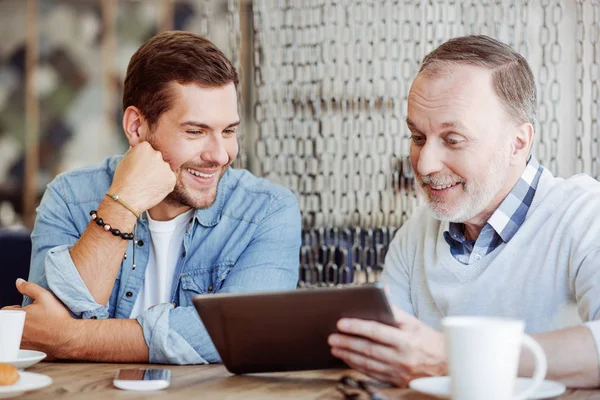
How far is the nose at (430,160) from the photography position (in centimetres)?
169

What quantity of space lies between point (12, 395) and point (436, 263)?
99 centimetres

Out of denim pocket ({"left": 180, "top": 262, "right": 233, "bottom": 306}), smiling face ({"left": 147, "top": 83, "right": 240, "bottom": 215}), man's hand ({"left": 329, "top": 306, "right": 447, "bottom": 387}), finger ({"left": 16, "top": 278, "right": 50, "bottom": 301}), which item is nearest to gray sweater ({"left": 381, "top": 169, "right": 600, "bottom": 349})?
man's hand ({"left": 329, "top": 306, "right": 447, "bottom": 387})

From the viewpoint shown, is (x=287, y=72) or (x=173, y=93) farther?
(x=287, y=72)

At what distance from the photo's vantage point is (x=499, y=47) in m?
1.77

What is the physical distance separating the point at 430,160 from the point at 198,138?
0.67m

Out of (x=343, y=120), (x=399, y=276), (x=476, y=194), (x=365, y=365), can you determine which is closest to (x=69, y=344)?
(x=365, y=365)

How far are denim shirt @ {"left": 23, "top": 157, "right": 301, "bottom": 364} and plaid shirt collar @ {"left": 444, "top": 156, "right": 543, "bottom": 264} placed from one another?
0.48 meters

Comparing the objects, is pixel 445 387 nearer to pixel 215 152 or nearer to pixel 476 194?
pixel 476 194

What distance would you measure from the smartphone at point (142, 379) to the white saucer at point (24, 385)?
0.11 m

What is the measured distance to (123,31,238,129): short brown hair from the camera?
6.73ft

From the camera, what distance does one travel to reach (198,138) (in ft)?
6.75

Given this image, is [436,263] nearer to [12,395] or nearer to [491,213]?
[491,213]

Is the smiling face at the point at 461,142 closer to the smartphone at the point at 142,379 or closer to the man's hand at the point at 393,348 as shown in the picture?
the man's hand at the point at 393,348

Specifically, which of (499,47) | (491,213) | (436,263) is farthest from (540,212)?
(499,47)
